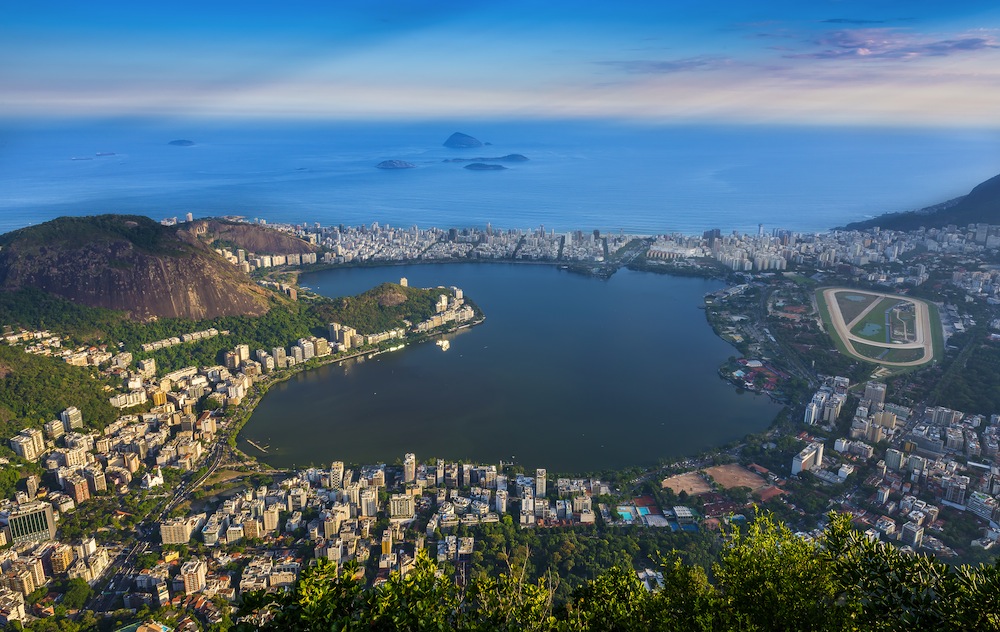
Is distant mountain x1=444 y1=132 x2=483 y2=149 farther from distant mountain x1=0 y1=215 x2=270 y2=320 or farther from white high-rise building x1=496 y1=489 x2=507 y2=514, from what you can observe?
white high-rise building x1=496 y1=489 x2=507 y2=514

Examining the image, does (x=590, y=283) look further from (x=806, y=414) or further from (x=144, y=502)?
(x=144, y=502)

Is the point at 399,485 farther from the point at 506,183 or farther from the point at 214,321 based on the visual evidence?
the point at 506,183

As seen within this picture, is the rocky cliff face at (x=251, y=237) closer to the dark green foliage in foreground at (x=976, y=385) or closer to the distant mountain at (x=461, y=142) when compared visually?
the dark green foliage in foreground at (x=976, y=385)

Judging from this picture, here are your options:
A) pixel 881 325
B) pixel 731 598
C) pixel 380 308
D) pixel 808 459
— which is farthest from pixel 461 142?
pixel 731 598

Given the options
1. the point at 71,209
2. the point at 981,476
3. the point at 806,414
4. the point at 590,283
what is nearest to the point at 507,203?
the point at 590,283

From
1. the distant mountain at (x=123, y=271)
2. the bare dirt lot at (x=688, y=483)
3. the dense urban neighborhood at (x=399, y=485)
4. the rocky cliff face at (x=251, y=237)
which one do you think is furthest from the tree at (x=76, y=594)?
the rocky cliff face at (x=251, y=237)

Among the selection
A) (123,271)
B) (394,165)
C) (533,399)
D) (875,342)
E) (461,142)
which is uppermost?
(461,142)

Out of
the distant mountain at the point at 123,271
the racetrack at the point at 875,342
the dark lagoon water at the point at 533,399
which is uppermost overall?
the distant mountain at the point at 123,271
